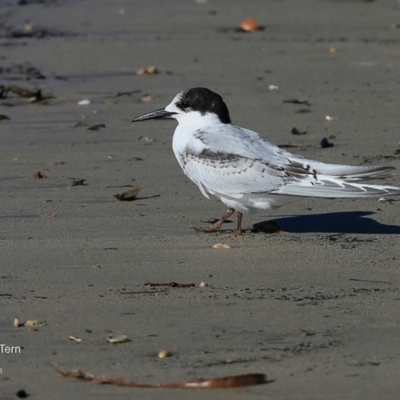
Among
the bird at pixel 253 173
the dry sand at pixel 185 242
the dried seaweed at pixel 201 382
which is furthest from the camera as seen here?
the bird at pixel 253 173

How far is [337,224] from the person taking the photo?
5.15 metres

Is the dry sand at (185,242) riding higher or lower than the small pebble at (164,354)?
lower

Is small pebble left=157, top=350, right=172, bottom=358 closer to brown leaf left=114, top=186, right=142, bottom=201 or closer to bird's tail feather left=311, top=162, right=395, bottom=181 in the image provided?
bird's tail feather left=311, top=162, right=395, bottom=181

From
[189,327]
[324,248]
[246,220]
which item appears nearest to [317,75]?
[246,220]

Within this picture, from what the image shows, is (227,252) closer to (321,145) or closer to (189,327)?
(189,327)

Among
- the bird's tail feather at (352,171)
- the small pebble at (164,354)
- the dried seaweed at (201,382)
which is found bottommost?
the small pebble at (164,354)

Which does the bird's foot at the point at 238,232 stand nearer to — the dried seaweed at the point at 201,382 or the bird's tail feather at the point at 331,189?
the bird's tail feather at the point at 331,189

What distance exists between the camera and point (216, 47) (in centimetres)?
1051

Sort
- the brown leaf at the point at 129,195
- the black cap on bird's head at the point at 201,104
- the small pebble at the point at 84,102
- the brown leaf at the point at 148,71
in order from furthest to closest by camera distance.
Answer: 1. the brown leaf at the point at 148,71
2. the small pebble at the point at 84,102
3. the brown leaf at the point at 129,195
4. the black cap on bird's head at the point at 201,104

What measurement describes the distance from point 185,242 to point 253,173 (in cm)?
49

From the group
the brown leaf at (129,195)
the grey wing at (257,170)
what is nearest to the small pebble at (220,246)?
the grey wing at (257,170)

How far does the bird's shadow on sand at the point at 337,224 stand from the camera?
502 centimetres

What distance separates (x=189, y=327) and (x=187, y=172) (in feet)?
5.57

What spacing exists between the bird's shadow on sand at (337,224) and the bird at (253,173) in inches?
6.1
